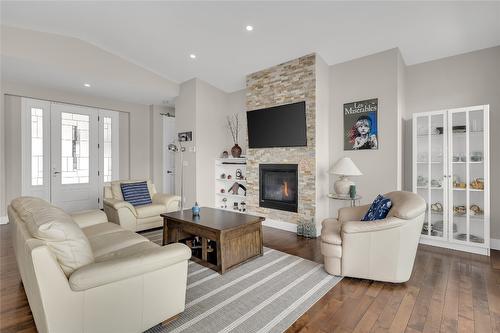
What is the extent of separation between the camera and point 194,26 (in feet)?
12.3

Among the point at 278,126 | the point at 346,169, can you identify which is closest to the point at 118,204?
the point at 278,126

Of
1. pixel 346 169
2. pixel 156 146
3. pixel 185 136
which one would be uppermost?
pixel 185 136

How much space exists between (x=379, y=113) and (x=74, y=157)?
631cm

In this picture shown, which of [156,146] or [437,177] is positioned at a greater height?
[156,146]

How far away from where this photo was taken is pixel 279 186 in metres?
4.74

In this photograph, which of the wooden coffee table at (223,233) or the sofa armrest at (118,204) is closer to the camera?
the wooden coffee table at (223,233)

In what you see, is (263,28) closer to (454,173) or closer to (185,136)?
(185,136)

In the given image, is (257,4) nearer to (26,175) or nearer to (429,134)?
(429,134)

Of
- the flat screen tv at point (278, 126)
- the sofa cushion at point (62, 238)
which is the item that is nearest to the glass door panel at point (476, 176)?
the flat screen tv at point (278, 126)

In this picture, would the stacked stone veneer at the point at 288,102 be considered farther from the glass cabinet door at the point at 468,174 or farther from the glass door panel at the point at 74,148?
the glass door panel at the point at 74,148

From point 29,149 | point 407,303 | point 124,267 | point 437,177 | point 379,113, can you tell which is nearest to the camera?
point 124,267

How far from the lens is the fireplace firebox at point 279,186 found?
452 centimetres

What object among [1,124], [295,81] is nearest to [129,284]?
[295,81]

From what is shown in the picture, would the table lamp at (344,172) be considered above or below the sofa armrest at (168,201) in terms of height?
above
